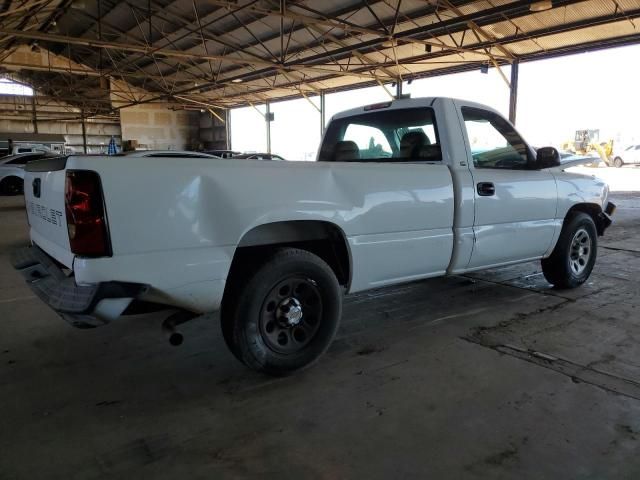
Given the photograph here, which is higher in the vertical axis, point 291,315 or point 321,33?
point 321,33

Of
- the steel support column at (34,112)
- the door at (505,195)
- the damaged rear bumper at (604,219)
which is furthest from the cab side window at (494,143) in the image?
the steel support column at (34,112)

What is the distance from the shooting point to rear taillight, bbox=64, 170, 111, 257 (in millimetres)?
2299

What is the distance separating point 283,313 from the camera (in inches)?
119

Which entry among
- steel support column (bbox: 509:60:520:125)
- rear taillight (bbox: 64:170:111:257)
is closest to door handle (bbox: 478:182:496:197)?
rear taillight (bbox: 64:170:111:257)

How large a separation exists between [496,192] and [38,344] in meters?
3.85

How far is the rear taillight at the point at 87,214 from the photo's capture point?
90.5 inches

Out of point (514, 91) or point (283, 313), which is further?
point (514, 91)

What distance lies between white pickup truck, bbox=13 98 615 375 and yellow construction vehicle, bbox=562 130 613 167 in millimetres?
32307

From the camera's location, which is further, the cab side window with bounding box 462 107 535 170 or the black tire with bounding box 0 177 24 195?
the black tire with bounding box 0 177 24 195

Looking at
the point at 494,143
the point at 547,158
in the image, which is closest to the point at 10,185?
the point at 494,143

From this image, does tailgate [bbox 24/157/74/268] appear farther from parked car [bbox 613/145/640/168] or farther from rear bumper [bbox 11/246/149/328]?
parked car [bbox 613/145/640/168]

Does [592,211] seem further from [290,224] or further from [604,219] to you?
[290,224]

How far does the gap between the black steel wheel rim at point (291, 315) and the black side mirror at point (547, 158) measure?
8.63ft

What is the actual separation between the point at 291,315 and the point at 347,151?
2098 mm
